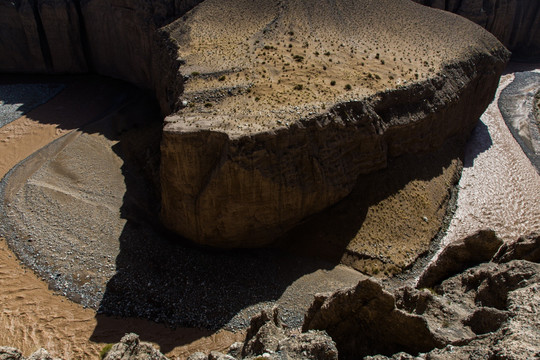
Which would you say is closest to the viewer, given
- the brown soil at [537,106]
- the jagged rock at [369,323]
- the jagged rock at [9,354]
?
the jagged rock at [9,354]

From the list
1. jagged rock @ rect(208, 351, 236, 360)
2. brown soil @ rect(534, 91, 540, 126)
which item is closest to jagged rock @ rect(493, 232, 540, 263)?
jagged rock @ rect(208, 351, 236, 360)

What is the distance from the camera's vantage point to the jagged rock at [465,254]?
61.6 ft

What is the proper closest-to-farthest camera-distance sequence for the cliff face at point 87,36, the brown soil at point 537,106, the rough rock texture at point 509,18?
the cliff face at point 87,36
the brown soil at point 537,106
the rough rock texture at point 509,18

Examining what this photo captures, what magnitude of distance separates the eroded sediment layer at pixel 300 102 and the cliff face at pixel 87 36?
4593 millimetres

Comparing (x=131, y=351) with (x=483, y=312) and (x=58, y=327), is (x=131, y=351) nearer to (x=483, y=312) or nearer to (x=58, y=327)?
(x=483, y=312)

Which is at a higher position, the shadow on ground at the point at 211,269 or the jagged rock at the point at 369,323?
the jagged rock at the point at 369,323

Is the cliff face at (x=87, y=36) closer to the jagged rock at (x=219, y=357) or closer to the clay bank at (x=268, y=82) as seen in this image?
the clay bank at (x=268, y=82)

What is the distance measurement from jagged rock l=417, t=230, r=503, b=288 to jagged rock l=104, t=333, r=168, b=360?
12142mm

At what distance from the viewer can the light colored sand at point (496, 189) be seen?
3450 cm

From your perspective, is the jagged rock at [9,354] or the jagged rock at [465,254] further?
the jagged rock at [465,254]

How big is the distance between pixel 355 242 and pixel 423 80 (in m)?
15.2

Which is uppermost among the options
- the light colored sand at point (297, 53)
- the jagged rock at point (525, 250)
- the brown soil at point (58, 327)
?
the light colored sand at point (297, 53)

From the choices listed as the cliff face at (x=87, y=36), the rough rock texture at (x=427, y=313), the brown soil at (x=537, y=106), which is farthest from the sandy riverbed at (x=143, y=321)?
the rough rock texture at (x=427, y=313)

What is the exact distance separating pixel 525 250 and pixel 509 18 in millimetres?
56532
